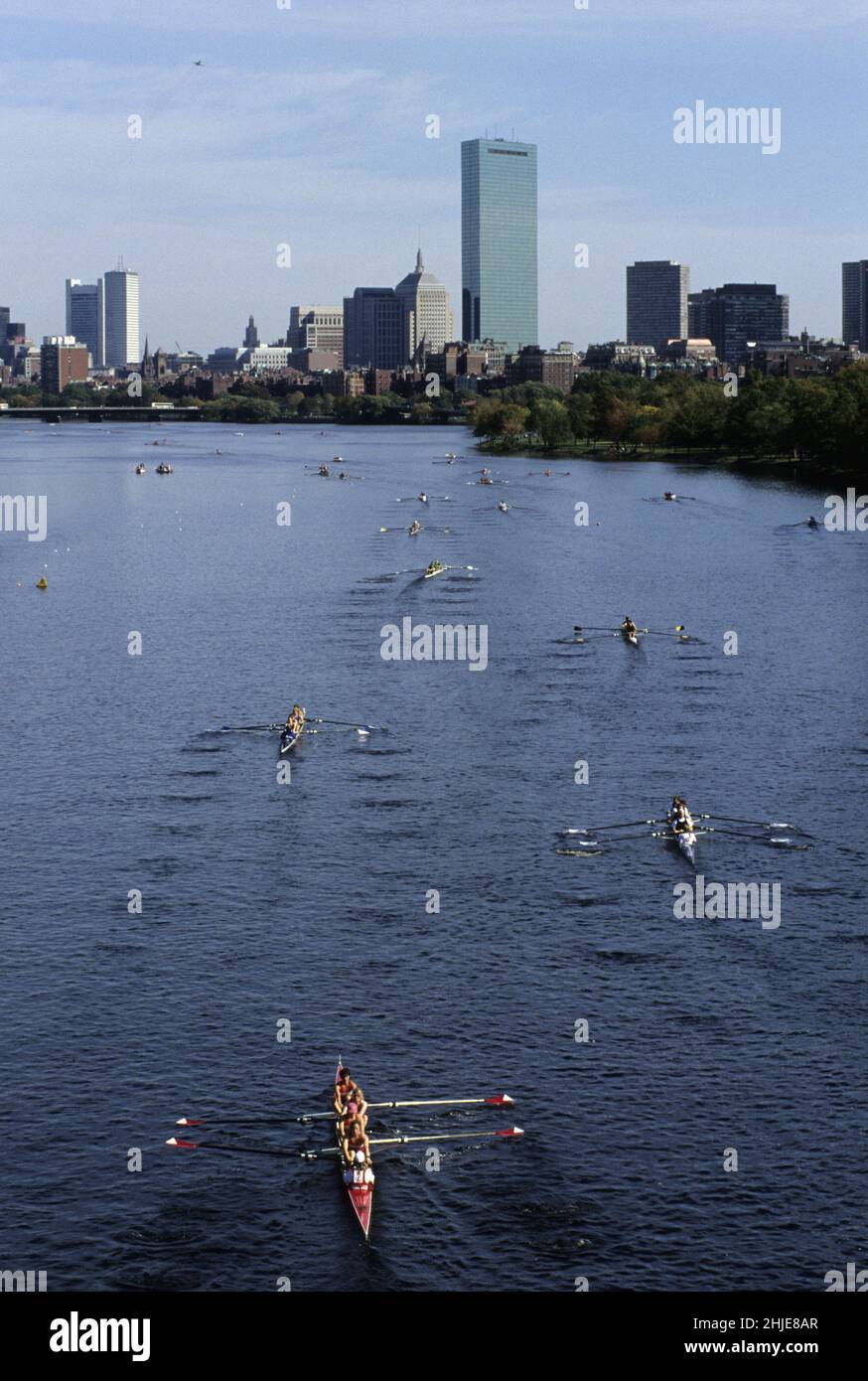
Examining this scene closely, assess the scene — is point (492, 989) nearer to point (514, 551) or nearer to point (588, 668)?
point (588, 668)

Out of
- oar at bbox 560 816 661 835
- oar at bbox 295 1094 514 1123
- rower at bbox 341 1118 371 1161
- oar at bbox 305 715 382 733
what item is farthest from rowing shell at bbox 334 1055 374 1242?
oar at bbox 305 715 382 733

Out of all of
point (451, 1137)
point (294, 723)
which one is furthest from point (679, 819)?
point (451, 1137)

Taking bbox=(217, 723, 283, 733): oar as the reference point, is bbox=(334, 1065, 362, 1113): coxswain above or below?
below

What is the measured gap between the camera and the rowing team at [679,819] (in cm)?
5672

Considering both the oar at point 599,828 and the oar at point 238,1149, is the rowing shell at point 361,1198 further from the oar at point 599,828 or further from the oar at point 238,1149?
the oar at point 599,828

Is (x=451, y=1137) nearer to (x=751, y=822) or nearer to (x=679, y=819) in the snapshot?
(x=679, y=819)

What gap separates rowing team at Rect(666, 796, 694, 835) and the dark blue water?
1113mm

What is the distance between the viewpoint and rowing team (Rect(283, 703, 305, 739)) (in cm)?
6993

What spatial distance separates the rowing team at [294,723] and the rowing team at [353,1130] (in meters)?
32.0

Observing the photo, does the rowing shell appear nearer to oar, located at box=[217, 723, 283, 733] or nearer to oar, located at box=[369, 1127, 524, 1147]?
oar, located at box=[369, 1127, 524, 1147]

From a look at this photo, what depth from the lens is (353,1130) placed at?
120ft

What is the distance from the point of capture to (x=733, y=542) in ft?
446

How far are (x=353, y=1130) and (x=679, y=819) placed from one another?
23.1 meters

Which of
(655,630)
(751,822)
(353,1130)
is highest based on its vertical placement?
(655,630)
